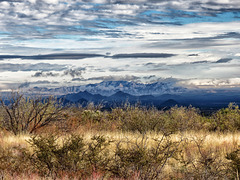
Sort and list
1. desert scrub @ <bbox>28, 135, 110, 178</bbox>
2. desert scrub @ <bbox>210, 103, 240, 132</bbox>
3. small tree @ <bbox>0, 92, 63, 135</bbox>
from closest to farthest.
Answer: desert scrub @ <bbox>28, 135, 110, 178</bbox>
small tree @ <bbox>0, 92, 63, 135</bbox>
desert scrub @ <bbox>210, 103, 240, 132</bbox>

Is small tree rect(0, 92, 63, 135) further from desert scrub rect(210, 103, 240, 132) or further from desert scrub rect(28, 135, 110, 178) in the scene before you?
desert scrub rect(210, 103, 240, 132)

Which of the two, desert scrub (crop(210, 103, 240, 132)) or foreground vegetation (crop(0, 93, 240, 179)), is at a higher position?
foreground vegetation (crop(0, 93, 240, 179))

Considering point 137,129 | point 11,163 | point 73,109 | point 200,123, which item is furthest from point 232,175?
point 73,109

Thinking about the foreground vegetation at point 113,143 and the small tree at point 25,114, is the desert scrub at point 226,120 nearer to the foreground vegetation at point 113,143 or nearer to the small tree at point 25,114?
the foreground vegetation at point 113,143

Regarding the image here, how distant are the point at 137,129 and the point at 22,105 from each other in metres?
5.47

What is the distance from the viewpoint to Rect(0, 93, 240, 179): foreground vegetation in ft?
24.5

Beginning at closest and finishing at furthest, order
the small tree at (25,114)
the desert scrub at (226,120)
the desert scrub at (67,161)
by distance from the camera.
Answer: the desert scrub at (67,161) < the small tree at (25,114) < the desert scrub at (226,120)

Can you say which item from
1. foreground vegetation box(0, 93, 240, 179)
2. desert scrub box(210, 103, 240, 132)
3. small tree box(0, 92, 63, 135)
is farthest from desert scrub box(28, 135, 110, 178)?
desert scrub box(210, 103, 240, 132)

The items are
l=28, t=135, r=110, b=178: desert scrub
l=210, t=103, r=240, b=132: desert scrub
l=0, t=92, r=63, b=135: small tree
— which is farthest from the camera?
l=210, t=103, r=240, b=132: desert scrub

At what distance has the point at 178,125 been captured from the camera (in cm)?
1648

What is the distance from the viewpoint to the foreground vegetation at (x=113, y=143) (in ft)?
24.5

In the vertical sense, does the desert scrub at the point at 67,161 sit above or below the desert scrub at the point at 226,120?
above

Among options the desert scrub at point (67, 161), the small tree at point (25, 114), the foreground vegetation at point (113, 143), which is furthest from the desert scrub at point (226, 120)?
the desert scrub at point (67, 161)

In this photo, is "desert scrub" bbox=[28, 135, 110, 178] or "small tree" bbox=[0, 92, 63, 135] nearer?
"desert scrub" bbox=[28, 135, 110, 178]
